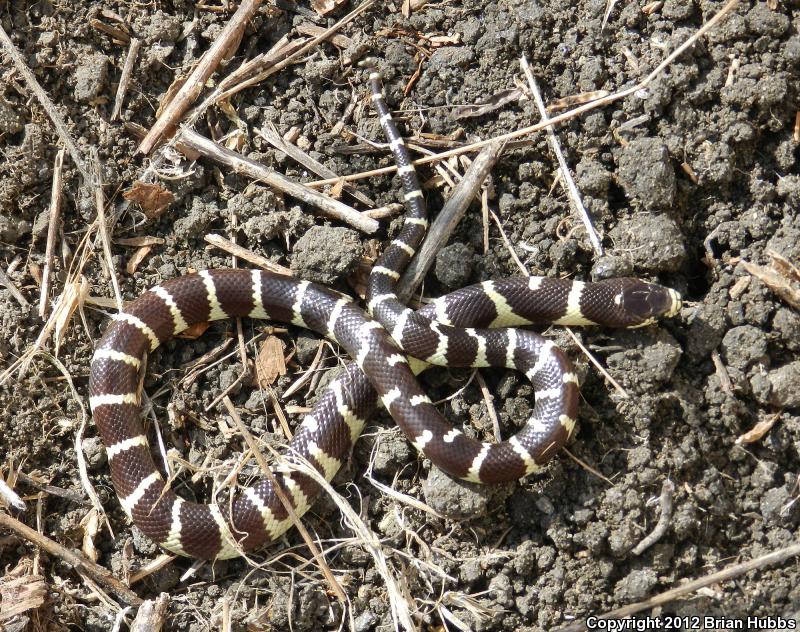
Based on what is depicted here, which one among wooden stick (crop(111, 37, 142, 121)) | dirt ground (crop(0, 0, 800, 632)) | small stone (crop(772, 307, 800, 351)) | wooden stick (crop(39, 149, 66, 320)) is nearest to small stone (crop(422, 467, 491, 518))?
dirt ground (crop(0, 0, 800, 632))

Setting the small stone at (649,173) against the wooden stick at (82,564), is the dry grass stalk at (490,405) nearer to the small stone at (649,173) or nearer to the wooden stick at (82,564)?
the small stone at (649,173)

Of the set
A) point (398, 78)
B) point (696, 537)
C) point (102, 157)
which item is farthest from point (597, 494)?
point (102, 157)

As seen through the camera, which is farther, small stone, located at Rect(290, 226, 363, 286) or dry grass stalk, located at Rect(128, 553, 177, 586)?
small stone, located at Rect(290, 226, 363, 286)

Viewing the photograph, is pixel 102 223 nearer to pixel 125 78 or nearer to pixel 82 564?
pixel 125 78

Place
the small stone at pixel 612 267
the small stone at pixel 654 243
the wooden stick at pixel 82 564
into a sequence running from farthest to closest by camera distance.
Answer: the small stone at pixel 612 267, the small stone at pixel 654 243, the wooden stick at pixel 82 564

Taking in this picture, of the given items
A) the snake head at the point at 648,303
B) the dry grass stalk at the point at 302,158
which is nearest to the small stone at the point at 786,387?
the snake head at the point at 648,303

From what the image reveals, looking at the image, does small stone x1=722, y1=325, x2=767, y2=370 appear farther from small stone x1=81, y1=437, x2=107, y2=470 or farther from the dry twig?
small stone x1=81, y1=437, x2=107, y2=470
